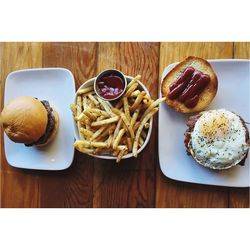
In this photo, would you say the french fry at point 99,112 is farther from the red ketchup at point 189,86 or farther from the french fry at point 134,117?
the red ketchup at point 189,86

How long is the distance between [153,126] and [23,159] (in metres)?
0.81

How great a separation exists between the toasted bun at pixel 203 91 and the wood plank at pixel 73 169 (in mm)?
458

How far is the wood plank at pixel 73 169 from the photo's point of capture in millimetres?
2250

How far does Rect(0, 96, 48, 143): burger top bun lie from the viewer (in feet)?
6.64

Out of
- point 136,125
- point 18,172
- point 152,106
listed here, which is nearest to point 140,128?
point 136,125

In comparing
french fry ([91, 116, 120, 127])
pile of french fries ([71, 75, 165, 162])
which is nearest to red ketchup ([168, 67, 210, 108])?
pile of french fries ([71, 75, 165, 162])

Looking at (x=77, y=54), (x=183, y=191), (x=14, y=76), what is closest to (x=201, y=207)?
(x=183, y=191)

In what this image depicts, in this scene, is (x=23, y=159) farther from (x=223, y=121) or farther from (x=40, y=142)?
(x=223, y=121)

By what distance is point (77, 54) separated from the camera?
7.55 ft

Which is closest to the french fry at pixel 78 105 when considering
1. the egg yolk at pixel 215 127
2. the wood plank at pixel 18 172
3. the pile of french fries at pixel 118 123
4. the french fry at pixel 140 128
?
the pile of french fries at pixel 118 123

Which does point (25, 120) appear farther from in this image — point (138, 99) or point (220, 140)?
point (220, 140)

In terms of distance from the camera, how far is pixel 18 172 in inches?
91.0

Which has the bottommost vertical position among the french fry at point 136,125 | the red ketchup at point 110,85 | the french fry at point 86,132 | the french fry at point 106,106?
the french fry at point 86,132

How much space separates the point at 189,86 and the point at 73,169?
32.8 inches
